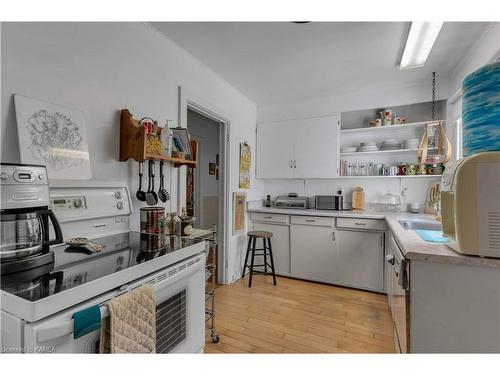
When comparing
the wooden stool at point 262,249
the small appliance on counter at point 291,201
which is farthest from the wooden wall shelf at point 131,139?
the small appliance on counter at point 291,201

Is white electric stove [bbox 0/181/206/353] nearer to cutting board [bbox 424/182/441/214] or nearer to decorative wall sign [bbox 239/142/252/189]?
decorative wall sign [bbox 239/142/252/189]

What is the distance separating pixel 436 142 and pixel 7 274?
3574 millimetres

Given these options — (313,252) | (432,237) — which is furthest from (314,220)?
A: (432,237)

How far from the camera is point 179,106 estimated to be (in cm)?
220

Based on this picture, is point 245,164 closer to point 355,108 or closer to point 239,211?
point 239,211

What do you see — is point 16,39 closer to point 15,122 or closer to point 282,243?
point 15,122

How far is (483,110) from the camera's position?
3.92ft

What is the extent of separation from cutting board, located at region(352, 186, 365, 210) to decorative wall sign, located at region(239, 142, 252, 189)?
1430 mm

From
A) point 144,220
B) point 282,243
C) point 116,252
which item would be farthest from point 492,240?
point 282,243

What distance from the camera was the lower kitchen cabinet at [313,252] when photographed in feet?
9.87

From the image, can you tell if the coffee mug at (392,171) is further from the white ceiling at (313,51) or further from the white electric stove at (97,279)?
the white electric stove at (97,279)

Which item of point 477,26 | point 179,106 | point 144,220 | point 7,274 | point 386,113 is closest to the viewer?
point 7,274

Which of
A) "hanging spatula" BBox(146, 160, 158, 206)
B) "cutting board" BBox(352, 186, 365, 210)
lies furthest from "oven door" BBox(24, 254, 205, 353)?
"cutting board" BBox(352, 186, 365, 210)

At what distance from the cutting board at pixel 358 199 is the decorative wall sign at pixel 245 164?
4.69 ft
